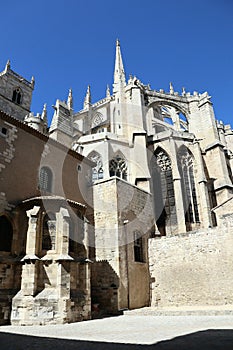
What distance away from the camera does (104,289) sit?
12797mm

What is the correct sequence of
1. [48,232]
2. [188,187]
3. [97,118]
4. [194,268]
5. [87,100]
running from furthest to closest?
1. [87,100]
2. [97,118]
3. [188,187]
4. [194,268]
5. [48,232]

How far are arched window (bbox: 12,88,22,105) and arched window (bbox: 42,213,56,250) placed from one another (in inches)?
790

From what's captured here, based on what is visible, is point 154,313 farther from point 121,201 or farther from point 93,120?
point 93,120

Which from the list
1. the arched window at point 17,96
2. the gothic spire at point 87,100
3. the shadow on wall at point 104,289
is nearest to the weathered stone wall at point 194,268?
the shadow on wall at point 104,289

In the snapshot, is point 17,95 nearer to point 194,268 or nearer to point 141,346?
point 194,268

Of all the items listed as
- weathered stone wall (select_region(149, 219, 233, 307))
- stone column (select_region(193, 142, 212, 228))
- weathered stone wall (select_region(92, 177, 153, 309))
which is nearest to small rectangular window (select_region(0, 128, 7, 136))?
weathered stone wall (select_region(92, 177, 153, 309))

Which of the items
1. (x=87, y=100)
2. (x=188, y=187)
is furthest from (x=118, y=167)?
(x=87, y=100)

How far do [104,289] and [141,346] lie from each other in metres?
8.13

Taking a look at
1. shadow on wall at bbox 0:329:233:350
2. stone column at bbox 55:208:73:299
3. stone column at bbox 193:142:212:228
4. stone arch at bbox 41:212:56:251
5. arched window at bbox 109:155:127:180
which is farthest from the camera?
arched window at bbox 109:155:127:180

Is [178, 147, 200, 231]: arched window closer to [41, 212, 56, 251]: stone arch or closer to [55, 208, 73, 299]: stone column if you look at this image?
[55, 208, 73, 299]: stone column

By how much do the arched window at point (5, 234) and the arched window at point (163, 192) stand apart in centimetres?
1308

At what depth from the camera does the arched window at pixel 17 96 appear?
90.3ft

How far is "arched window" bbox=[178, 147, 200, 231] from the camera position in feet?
70.9

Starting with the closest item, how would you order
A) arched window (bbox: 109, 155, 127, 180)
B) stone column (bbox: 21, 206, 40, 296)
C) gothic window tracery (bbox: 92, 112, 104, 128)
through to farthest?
stone column (bbox: 21, 206, 40, 296)
arched window (bbox: 109, 155, 127, 180)
gothic window tracery (bbox: 92, 112, 104, 128)
